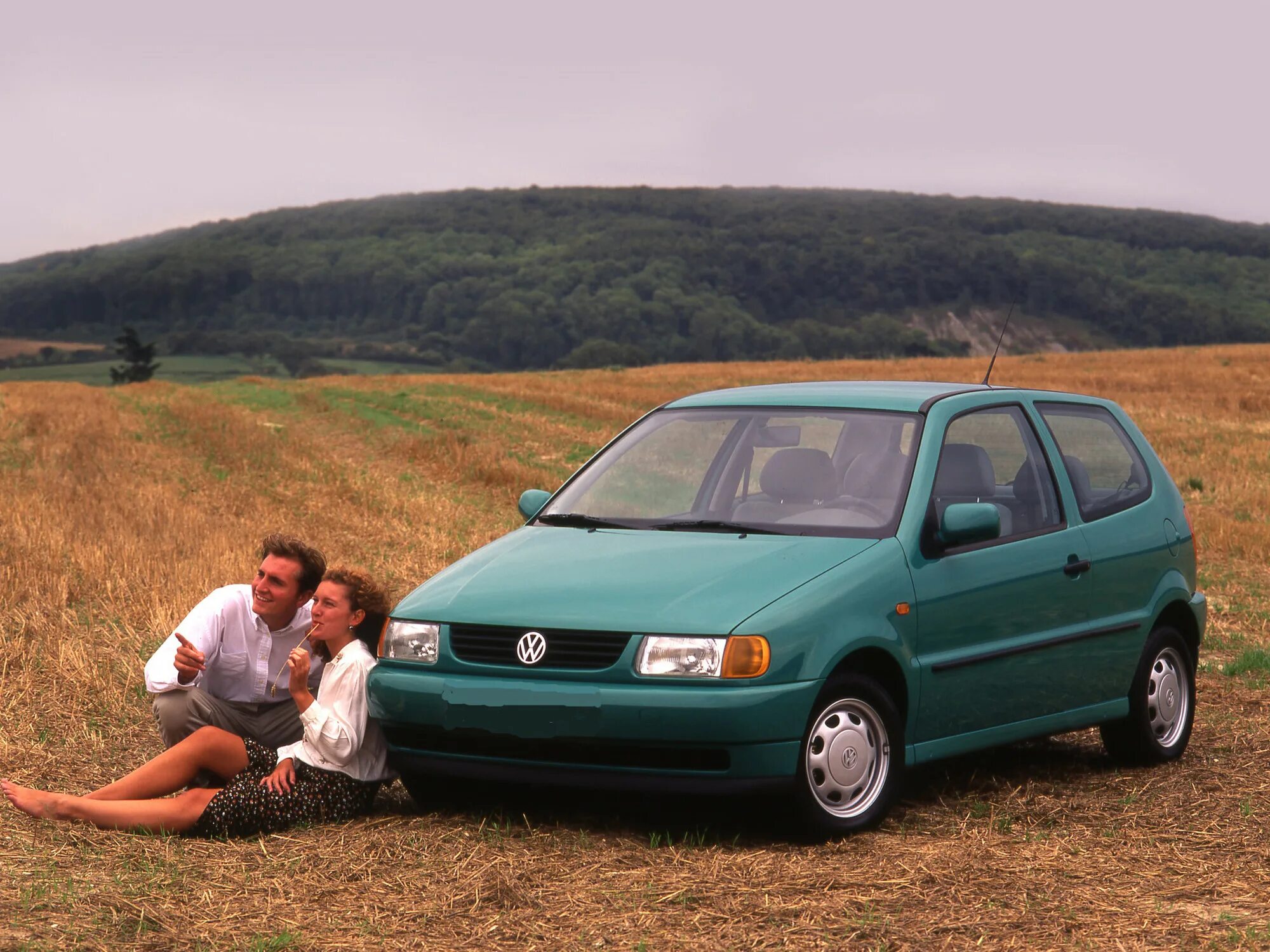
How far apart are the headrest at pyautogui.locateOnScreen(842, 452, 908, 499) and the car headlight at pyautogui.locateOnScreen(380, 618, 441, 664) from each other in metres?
1.69

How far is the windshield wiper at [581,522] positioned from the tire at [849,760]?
1.18 m

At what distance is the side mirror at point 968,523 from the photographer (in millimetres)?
6051

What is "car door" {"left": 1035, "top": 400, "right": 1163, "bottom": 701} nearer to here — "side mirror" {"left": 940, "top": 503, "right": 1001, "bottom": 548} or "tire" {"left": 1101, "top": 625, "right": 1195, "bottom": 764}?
"tire" {"left": 1101, "top": 625, "right": 1195, "bottom": 764}

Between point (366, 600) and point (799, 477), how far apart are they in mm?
1725

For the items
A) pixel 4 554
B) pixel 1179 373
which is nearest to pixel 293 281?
pixel 1179 373

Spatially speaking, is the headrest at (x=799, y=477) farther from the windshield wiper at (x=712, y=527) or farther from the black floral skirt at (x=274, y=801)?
the black floral skirt at (x=274, y=801)

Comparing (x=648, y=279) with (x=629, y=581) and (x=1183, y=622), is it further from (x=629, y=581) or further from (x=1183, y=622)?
(x=629, y=581)

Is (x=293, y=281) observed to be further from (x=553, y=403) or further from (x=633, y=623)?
(x=633, y=623)

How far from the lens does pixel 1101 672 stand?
23.1ft

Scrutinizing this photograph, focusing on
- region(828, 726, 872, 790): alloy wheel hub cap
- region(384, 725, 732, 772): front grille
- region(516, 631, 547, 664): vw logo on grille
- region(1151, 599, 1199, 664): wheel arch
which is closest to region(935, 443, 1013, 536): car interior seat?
region(828, 726, 872, 790): alloy wheel hub cap

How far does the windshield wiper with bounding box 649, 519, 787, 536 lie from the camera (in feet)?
20.3

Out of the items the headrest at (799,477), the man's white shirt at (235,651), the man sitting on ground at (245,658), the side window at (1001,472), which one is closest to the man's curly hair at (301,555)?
the man sitting on ground at (245,658)

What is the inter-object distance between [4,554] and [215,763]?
642 centimetres

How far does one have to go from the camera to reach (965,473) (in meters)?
6.73
